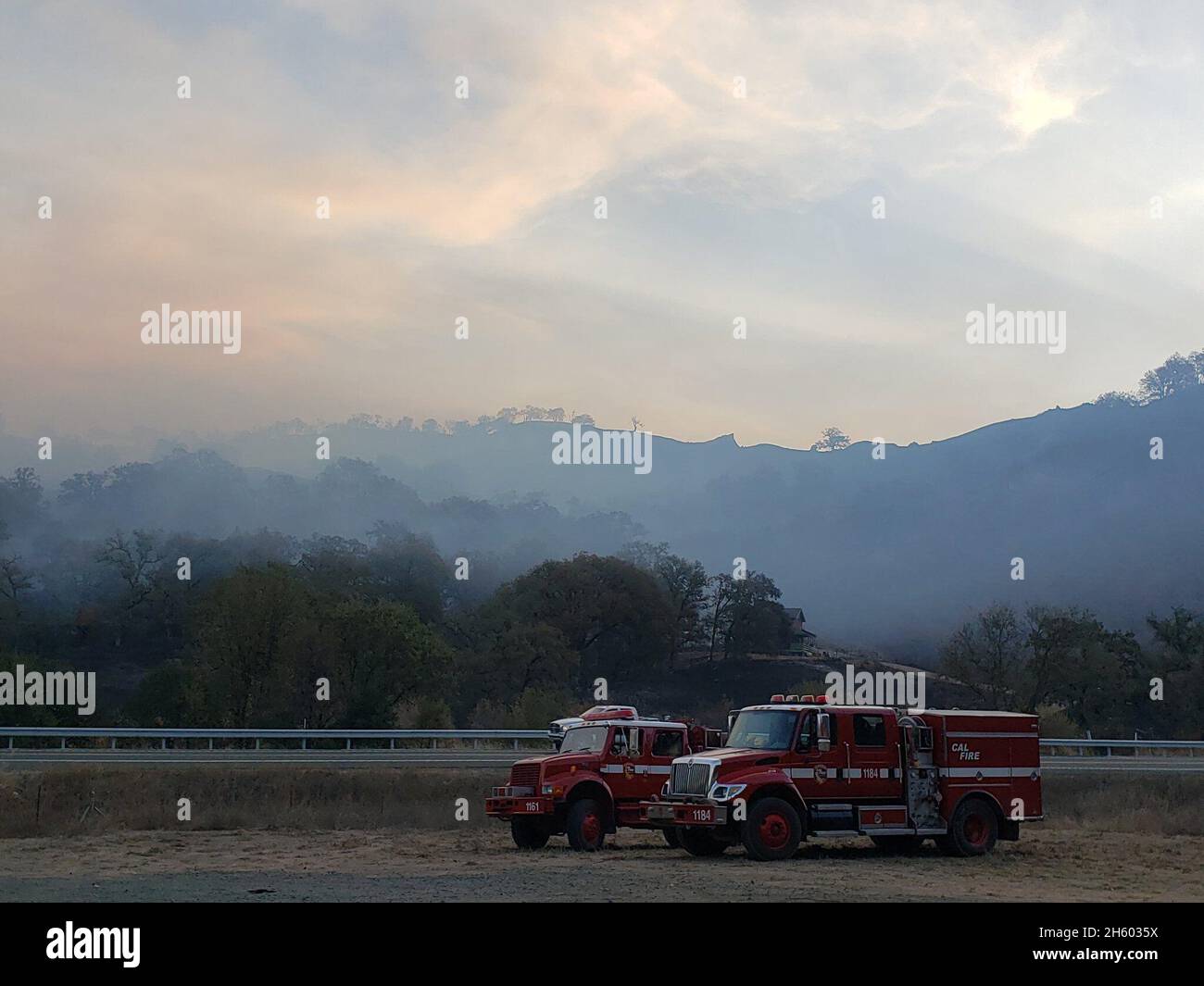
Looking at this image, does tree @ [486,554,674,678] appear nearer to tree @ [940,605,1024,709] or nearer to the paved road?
tree @ [940,605,1024,709]

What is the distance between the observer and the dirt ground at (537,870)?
16094 mm

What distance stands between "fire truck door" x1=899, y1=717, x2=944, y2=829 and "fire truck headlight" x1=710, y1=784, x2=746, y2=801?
11.3ft

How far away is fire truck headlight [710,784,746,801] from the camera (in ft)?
66.3

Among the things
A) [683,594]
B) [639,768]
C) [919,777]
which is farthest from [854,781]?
[683,594]

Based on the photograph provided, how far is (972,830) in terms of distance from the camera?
870 inches

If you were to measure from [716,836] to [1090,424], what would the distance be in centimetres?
18335

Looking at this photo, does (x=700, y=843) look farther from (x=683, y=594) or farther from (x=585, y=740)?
(x=683, y=594)

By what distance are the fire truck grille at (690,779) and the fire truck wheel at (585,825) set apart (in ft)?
7.02

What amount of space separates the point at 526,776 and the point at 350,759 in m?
11.6

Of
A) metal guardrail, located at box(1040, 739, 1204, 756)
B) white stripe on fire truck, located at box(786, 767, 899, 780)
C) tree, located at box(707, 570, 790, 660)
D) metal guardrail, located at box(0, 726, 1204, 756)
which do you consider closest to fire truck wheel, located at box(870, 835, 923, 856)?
white stripe on fire truck, located at box(786, 767, 899, 780)

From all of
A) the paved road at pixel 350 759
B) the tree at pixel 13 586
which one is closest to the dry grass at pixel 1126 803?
the paved road at pixel 350 759

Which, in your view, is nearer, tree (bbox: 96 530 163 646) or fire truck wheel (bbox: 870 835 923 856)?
fire truck wheel (bbox: 870 835 923 856)

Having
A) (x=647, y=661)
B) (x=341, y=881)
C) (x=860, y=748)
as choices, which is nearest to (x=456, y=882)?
(x=341, y=881)

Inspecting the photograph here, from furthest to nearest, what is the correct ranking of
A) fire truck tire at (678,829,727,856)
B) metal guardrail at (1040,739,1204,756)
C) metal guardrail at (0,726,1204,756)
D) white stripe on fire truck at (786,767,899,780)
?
metal guardrail at (1040,739,1204,756) → metal guardrail at (0,726,1204,756) → fire truck tire at (678,829,727,856) → white stripe on fire truck at (786,767,899,780)
